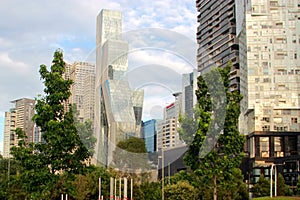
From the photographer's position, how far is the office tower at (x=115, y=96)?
1758cm

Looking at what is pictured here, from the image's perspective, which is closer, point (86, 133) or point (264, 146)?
point (86, 133)

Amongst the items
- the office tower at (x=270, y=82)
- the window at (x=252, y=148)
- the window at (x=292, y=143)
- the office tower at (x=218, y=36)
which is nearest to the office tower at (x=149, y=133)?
the window at (x=252, y=148)

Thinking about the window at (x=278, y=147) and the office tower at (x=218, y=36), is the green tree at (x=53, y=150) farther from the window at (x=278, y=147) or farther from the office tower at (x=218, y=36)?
the office tower at (x=218, y=36)

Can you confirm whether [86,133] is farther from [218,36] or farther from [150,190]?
[218,36]

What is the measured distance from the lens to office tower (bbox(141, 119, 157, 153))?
18453 millimetres

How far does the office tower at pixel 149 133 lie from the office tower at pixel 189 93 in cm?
158

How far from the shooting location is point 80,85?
63.1 feet

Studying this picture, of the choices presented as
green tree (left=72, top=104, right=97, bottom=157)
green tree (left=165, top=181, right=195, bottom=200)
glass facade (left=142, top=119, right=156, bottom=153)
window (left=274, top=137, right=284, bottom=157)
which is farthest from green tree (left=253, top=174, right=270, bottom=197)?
window (left=274, top=137, right=284, bottom=157)

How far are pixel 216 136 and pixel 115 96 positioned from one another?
180 inches

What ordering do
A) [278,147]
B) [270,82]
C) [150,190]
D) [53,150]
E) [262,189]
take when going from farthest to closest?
[270,82], [278,147], [262,189], [150,190], [53,150]

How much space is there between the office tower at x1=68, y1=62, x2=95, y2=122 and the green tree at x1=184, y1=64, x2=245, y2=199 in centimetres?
466

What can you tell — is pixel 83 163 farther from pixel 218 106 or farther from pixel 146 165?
pixel 146 165

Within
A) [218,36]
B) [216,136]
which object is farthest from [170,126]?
[218,36]

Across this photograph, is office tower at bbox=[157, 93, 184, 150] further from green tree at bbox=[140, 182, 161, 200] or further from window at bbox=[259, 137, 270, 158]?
window at bbox=[259, 137, 270, 158]
